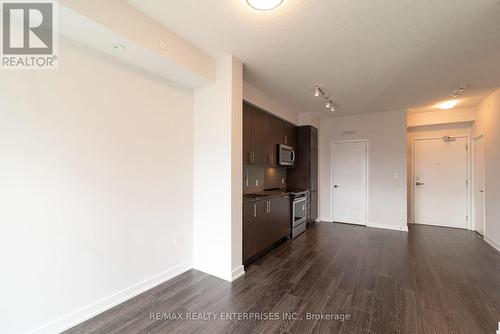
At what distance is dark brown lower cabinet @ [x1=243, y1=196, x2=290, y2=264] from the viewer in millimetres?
3031

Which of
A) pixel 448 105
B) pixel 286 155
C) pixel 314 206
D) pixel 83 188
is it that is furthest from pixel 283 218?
pixel 448 105

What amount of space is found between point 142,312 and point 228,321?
86cm

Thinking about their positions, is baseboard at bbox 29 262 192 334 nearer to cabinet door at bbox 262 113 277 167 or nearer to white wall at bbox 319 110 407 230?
cabinet door at bbox 262 113 277 167

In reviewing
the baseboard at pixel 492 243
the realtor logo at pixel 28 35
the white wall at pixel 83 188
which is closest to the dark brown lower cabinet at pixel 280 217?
the white wall at pixel 83 188

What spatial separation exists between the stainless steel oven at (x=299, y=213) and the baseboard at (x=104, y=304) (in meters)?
2.37

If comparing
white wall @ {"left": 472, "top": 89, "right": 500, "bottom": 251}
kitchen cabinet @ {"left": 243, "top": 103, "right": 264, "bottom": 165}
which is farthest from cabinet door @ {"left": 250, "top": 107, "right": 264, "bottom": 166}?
white wall @ {"left": 472, "top": 89, "right": 500, "bottom": 251}

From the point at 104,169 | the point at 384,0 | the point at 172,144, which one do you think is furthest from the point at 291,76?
the point at 104,169

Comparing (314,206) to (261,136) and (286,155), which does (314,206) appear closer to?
(286,155)

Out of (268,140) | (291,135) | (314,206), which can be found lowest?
(314,206)

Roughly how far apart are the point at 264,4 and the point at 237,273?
9.57ft

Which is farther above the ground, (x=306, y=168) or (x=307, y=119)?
(x=307, y=119)

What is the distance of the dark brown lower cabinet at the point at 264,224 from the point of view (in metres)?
3.03

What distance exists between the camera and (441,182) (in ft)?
17.1

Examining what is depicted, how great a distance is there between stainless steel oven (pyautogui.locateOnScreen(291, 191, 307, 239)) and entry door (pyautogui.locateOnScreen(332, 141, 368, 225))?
4.42 feet
